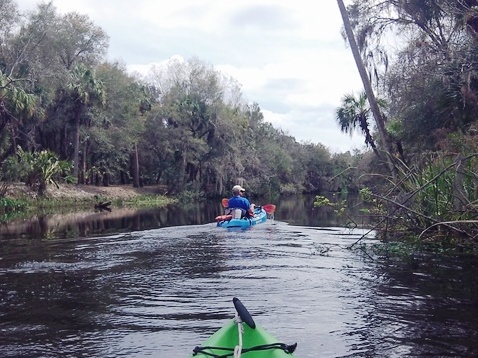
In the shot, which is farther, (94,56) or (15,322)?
(94,56)

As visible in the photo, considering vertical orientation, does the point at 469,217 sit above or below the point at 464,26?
below

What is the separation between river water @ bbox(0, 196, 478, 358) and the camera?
6344 mm

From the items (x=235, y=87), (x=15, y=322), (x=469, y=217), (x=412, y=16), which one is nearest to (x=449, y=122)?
(x=412, y=16)

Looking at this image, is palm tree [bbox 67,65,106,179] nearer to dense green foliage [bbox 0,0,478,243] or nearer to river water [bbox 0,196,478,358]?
dense green foliage [bbox 0,0,478,243]

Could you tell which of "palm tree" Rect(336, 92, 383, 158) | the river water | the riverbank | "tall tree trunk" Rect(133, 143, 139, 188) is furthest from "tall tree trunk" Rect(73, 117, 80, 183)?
the river water

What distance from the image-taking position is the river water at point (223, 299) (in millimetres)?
6344

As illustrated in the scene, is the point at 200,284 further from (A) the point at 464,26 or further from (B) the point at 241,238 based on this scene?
(A) the point at 464,26

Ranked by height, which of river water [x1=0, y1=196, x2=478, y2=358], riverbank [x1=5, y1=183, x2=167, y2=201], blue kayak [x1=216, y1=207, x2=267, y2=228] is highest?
riverbank [x1=5, y1=183, x2=167, y2=201]

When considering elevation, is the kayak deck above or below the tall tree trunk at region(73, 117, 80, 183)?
below

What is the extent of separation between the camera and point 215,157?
52.3m

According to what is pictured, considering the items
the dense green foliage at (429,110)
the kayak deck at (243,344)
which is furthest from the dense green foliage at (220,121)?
the kayak deck at (243,344)

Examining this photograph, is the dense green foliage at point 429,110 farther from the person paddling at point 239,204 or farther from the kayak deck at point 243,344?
the kayak deck at point 243,344

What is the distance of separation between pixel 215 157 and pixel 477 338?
46311 mm

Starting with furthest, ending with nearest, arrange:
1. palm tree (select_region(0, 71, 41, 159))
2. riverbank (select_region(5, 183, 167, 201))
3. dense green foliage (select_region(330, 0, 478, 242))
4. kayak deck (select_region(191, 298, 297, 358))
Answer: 1. riverbank (select_region(5, 183, 167, 201))
2. palm tree (select_region(0, 71, 41, 159))
3. dense green foliage (select_region(330, 0, 478, 242))
4. kayak deck (select_region(191, 298, 297, 358))
